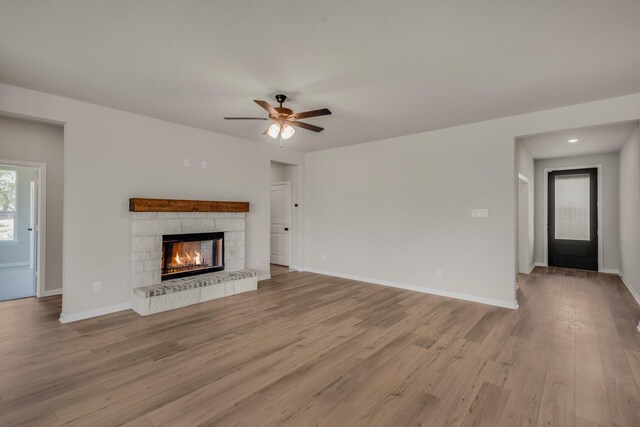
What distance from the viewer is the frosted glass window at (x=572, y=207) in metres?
6.63

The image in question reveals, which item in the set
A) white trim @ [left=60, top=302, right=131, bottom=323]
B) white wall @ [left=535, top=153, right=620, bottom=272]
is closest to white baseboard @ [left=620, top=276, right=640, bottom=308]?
white wall @ [left=535, top=153, right=620, bottom=272]

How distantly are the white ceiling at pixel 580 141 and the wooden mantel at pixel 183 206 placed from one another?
4.43 meters

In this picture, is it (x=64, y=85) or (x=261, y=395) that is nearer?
(x=261, y=395)

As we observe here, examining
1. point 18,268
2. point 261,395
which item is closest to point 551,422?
point 261,395

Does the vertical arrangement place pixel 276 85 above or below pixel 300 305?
above

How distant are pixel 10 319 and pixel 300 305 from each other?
3.41m

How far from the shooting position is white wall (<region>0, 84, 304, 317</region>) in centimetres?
354

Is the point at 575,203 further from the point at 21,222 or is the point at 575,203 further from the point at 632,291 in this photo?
the point at 21,222

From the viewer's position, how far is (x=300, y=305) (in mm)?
4160

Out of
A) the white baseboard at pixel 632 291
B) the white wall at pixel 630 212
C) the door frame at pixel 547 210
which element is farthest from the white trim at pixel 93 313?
the door frame at pixel 547 210

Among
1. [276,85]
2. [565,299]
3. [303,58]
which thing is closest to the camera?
[303,58]

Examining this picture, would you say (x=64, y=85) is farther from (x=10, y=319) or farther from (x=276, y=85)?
(x=10, y=319)

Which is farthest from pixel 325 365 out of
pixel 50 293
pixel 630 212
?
pixel 630 212

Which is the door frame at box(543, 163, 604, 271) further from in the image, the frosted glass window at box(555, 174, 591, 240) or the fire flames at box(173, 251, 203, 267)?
the fire flames at box(173, 251, 203, 267)
